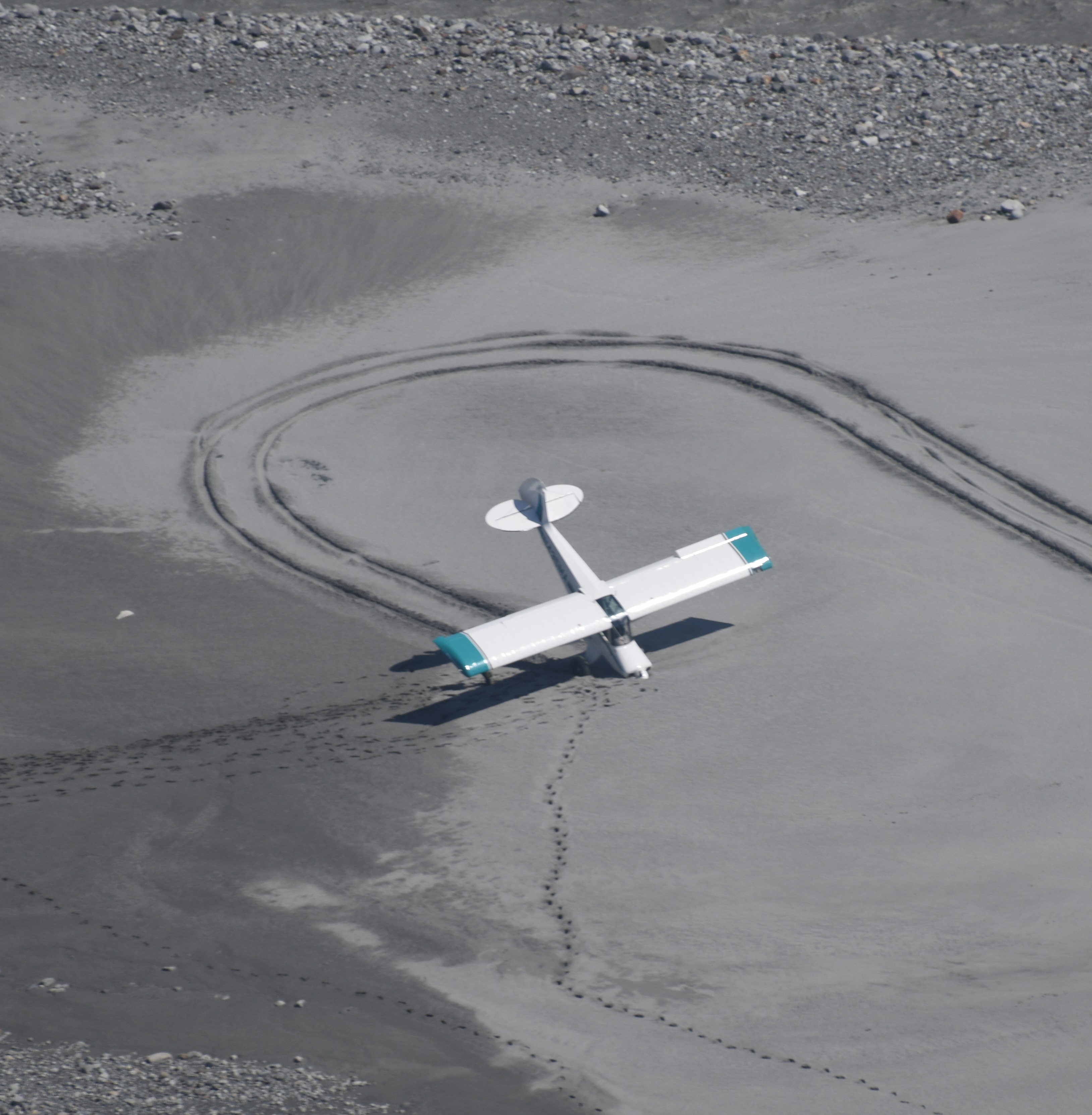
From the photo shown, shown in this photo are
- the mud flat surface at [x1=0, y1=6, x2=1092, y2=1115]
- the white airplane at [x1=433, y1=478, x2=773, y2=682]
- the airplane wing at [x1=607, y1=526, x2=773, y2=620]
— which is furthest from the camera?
the airplane wing at [x1=607, y1=526, x2=773, y2=620]

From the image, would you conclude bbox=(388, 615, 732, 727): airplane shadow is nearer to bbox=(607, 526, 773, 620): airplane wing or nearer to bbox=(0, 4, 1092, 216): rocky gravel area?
bbox=(607, 526, 773, 620): airplane wing

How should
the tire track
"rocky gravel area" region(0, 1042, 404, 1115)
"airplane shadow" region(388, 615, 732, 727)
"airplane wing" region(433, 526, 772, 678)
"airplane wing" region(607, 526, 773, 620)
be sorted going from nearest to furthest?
"rocky gravel area" region(0, 1042, 404, 1115) < "airplane wing" region(433, 526, 772, 678) < "airplane shadow" region(388, 615, 732, 727) < "airplane wing" region(607, 526, 773, 620) < the tire track

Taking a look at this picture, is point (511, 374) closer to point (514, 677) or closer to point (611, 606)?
point (514, 677)

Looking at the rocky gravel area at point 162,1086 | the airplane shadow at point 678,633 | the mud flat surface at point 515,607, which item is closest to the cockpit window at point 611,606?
the mud flat surface at point 515,607

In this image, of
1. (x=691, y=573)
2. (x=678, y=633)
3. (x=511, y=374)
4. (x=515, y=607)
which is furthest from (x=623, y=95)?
(x=691, y=573)

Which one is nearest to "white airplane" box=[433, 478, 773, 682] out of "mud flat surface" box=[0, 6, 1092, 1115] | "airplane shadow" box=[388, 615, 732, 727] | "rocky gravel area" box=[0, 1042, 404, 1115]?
"airplane shadow" box=[388, 615, 732, 727]

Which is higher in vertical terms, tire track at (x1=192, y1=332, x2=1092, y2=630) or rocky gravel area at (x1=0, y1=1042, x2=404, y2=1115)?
tire track at (x1=192, y1=332, x2=1092, y2=630)

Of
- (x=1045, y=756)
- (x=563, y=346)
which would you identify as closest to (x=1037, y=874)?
(x=1045, y=756)

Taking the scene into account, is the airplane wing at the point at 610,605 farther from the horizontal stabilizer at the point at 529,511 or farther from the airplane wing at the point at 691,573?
the horizontal stabilizer at the point at 529,511
